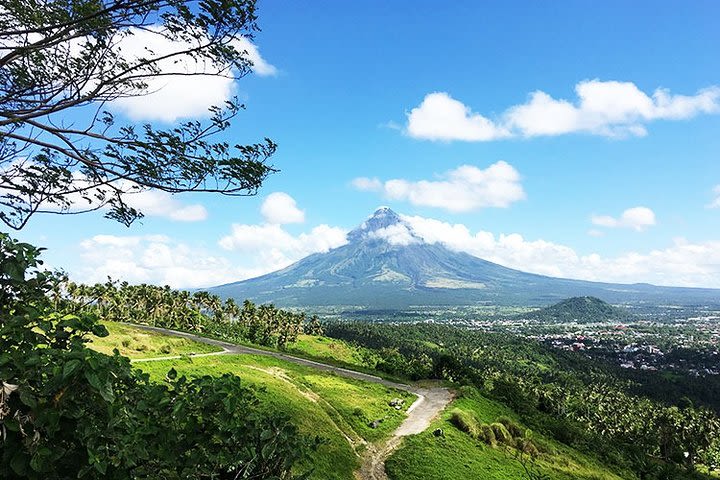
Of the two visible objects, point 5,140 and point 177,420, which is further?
point 5,140

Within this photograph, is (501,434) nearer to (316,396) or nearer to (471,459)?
(471,459)

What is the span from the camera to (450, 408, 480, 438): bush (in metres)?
29.4

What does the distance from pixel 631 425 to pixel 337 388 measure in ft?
189

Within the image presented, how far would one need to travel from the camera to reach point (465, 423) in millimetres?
29781

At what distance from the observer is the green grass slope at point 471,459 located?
72.6 feet

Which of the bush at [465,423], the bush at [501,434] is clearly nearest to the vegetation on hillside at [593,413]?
the bush at [501,434]

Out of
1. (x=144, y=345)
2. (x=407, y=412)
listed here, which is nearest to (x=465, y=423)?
(x=407, y=412)

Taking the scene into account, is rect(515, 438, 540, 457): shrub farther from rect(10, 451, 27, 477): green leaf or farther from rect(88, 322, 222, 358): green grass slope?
rect(10, 451, 27, 477): green leaf

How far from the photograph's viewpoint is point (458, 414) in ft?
101

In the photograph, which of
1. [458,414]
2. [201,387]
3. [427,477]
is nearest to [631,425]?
[458,414]

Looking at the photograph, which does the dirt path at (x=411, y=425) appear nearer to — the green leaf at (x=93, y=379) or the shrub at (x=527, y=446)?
the shrub at (x=527, y=446)

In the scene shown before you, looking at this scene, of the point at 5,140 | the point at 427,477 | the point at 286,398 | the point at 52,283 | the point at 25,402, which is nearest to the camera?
the point at 25,402

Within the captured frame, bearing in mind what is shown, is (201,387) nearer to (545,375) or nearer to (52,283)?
(52,283)

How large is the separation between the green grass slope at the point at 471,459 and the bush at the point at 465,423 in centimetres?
16
